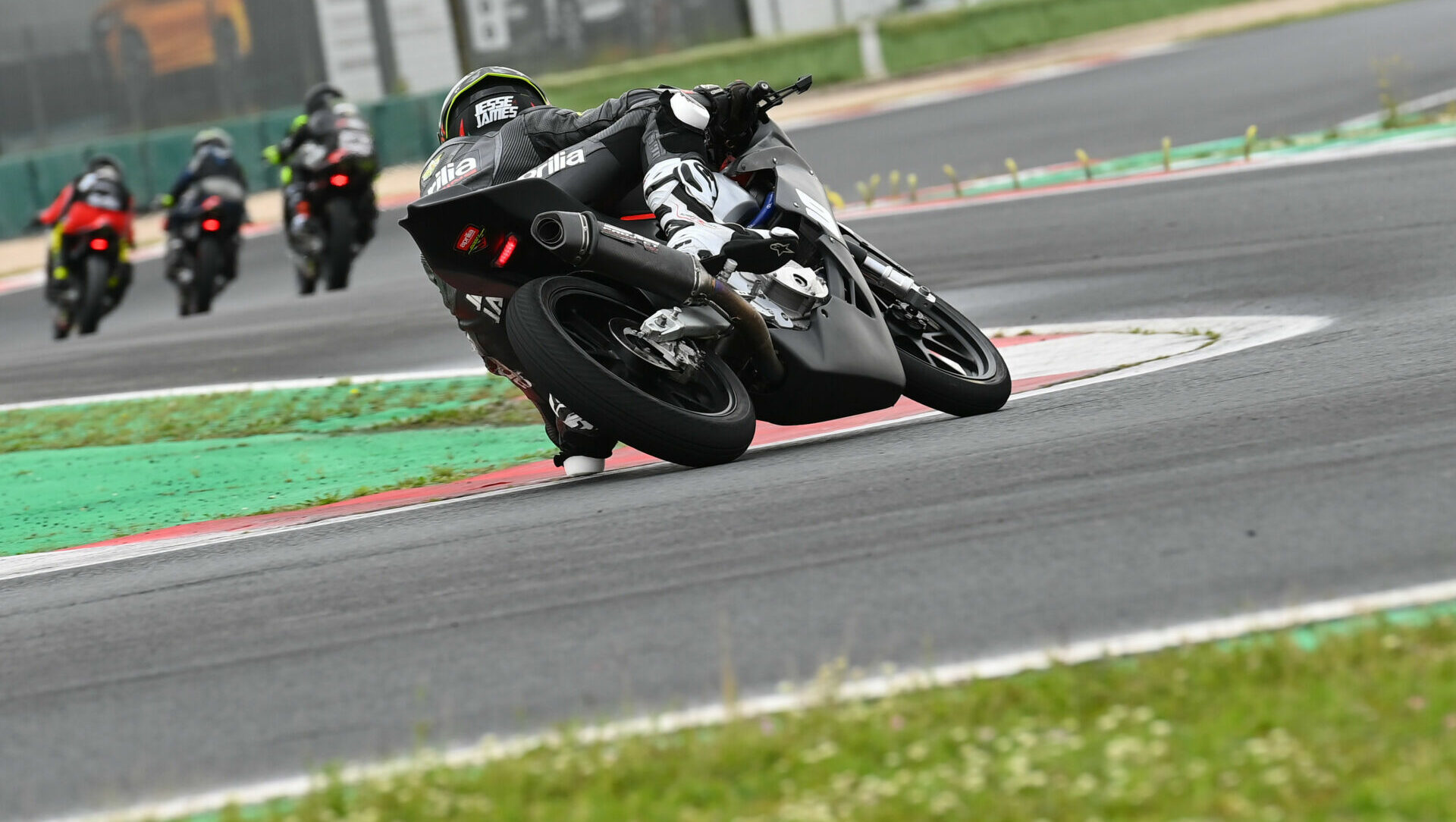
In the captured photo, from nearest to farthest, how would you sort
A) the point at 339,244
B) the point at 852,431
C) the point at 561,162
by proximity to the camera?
1. the point at 561,162
2. the point at 852,431
3. the point at 339,244

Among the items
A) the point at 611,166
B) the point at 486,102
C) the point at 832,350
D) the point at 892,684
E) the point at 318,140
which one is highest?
the point at 486,102

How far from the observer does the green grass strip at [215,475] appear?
7316 mm

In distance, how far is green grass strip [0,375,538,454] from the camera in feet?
30.2

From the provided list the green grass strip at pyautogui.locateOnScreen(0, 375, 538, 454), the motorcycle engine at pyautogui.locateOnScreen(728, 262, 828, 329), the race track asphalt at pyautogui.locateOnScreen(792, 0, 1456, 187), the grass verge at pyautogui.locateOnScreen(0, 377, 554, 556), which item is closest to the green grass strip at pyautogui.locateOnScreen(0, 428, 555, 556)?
the grass verge at pyautogui.locateOnScreen(0, 377, 554, 556)

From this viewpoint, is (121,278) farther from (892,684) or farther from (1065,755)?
(1065,755)

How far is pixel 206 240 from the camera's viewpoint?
16016 millimetres

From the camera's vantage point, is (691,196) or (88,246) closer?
(691,196)

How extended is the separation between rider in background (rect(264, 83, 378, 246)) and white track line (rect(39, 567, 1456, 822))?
12.5 m

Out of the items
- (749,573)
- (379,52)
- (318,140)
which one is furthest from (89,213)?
(379,52)

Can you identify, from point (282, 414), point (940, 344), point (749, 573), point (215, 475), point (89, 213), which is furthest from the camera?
point (89, 213)

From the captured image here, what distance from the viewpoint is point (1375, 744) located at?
9.36ft

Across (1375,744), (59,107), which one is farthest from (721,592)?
(59,107)

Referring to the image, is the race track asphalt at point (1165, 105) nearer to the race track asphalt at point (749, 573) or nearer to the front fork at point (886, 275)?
the front fork at point (886, 275)

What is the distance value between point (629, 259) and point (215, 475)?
131 inches
